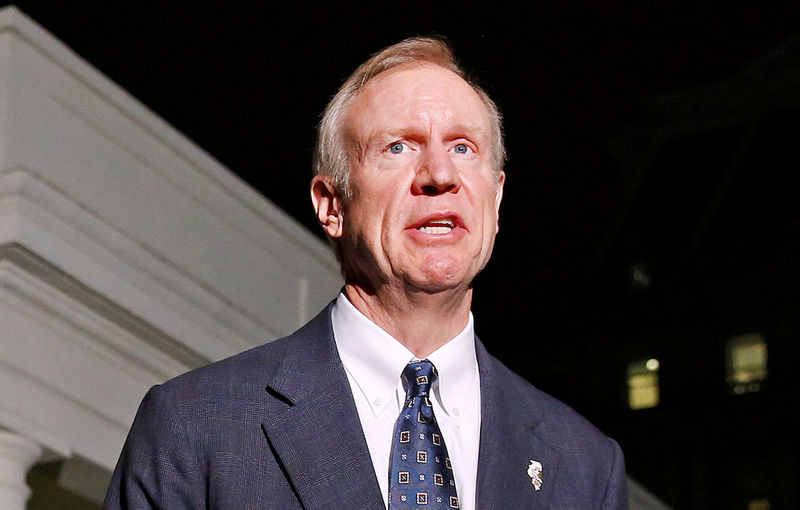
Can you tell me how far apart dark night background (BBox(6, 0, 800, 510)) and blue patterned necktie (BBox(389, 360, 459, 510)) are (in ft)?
14.0

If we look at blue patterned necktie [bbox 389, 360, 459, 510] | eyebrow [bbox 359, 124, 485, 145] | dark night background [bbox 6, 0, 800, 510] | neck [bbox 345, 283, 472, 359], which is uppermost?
dark night background [bbox 6, 0, 800, 510]

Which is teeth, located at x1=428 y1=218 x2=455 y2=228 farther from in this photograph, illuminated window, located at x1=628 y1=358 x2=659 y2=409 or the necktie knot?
illuminated window, located at x1=628 y1=358 x2=659 y2=409

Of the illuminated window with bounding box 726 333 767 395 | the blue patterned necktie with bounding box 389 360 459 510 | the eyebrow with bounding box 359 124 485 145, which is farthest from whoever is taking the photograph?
the illuminated window with bounding box 726 333 767 395

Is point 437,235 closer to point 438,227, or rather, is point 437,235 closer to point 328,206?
point 438,227

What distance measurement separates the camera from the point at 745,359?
74.7 feet

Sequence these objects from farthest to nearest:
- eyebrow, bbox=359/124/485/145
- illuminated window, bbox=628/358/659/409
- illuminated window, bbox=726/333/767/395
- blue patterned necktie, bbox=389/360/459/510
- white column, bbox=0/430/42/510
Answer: illuminated window, bbox=628/358/659/409, illuminated window, bbox=726/333/767/395, white column, bbox=0/430/42/510, eyebrow, bbox=359/124/485/145, blue patterned necktie, bbox=389/360/459/510

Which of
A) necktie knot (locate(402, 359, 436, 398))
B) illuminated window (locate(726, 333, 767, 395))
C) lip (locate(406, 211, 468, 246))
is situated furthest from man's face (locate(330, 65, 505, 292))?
illuminated window (locate(726, 333, 767, 395))

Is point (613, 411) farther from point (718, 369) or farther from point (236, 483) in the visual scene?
point (236, 483)

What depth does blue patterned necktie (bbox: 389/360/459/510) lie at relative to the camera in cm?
210

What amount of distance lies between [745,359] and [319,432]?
69.9 feet

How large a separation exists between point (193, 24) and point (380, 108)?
636 cm

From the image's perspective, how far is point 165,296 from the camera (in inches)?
211

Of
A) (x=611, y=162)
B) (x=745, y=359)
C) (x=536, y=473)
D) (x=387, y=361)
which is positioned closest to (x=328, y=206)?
(x=387, y=361)

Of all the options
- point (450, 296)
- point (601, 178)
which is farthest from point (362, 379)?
point (601, 178)
